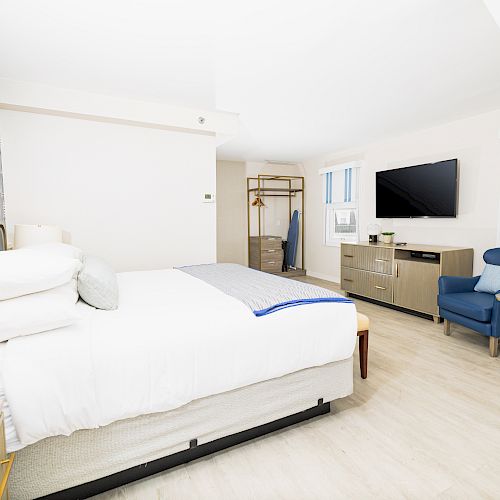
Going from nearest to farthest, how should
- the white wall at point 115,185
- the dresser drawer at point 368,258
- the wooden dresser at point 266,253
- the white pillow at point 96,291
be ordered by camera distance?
the white pillow at point 96,291 → the white wall at point 115,185 → the dresser drawer at point 368,258 → the wooden dresser at point 266,253

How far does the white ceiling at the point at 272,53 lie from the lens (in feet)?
6.64

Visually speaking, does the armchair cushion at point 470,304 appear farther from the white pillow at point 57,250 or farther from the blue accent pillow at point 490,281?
the white pillow at point 57,250

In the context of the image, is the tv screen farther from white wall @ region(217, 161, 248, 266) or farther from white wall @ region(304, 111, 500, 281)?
white wall @ region(217, 161, 248, 266)

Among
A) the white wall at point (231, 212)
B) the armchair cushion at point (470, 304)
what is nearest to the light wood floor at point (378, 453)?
the armchair cushion at point (470, 304)

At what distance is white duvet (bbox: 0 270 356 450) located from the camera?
1239 millimetres

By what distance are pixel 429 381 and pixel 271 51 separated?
8.99 feet

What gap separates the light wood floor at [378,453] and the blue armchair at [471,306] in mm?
429

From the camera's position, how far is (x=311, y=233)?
22.2 feet

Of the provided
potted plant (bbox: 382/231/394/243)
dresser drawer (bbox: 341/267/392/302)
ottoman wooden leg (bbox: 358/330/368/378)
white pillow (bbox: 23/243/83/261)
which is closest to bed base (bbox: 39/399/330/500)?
ottoman wooden leg (bbox: 358/330/368/378)

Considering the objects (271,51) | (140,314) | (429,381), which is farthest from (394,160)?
(140,314)

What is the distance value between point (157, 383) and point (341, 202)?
16.9 ft

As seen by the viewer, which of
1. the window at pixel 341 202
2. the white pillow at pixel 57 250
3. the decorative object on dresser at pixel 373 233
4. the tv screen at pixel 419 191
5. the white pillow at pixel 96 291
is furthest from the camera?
the window at pixel 341 202

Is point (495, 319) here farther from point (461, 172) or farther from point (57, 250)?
point (57, 250)

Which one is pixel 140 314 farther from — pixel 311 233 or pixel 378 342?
pixel 311 233
